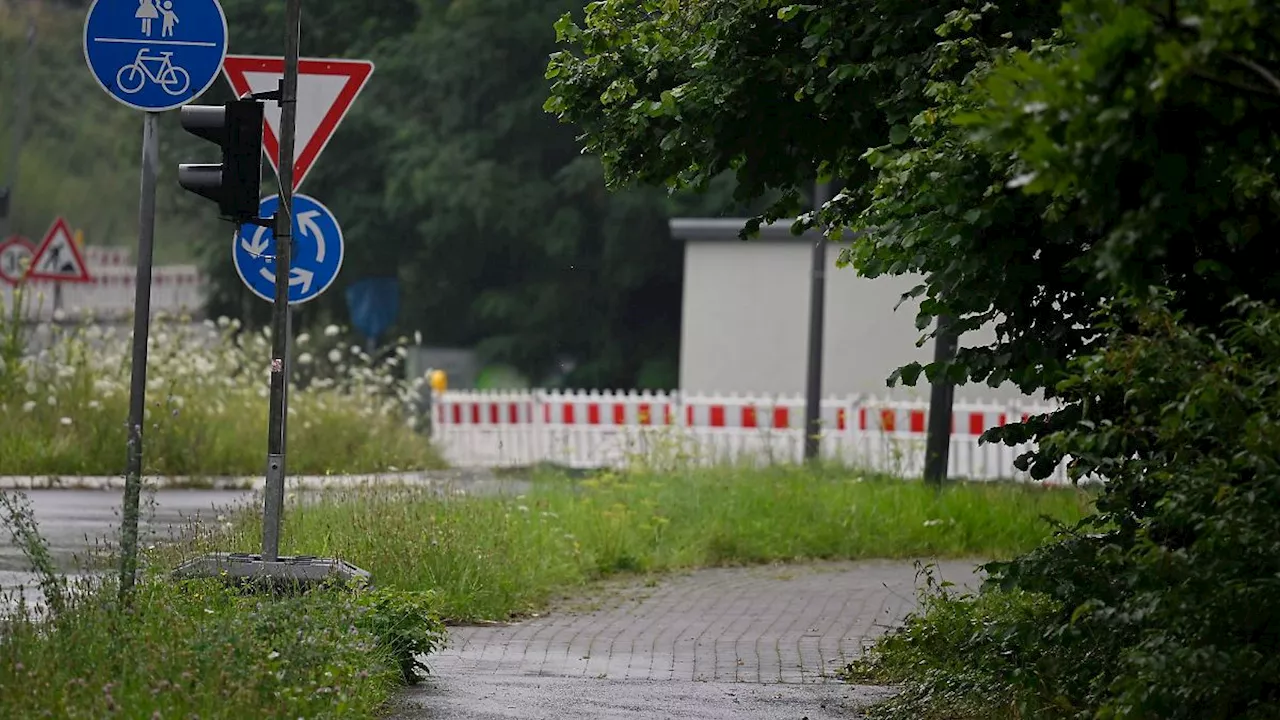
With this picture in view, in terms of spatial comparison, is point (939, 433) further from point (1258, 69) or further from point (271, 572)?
point (1258, 69)

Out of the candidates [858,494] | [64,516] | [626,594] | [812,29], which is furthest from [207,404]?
[812,29]

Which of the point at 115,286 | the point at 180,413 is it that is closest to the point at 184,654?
the point at 180,413

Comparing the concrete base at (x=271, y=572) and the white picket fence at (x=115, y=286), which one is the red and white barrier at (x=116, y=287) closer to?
the white picket fence at (x=115, y=286)

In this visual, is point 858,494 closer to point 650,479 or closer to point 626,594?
point 650,479

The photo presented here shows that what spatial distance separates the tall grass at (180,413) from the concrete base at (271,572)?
11298mm

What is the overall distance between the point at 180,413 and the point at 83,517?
12.6 feet

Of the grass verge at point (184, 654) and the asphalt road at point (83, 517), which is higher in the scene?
the grass verge at point (184, 654)

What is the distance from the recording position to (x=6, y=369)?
867 inches

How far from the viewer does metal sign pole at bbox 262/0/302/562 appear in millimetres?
9203

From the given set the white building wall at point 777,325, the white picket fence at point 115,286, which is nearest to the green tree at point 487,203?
the white picket fence at point 115,286

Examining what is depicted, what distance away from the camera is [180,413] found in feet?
66.5

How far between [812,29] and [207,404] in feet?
48.4

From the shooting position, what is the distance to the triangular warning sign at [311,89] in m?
10.8

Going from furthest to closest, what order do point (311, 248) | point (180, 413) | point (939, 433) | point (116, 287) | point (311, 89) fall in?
point (116, 287) < point (180, 413) < point (939, 433) < point (311, 248) < point (311, 89)
